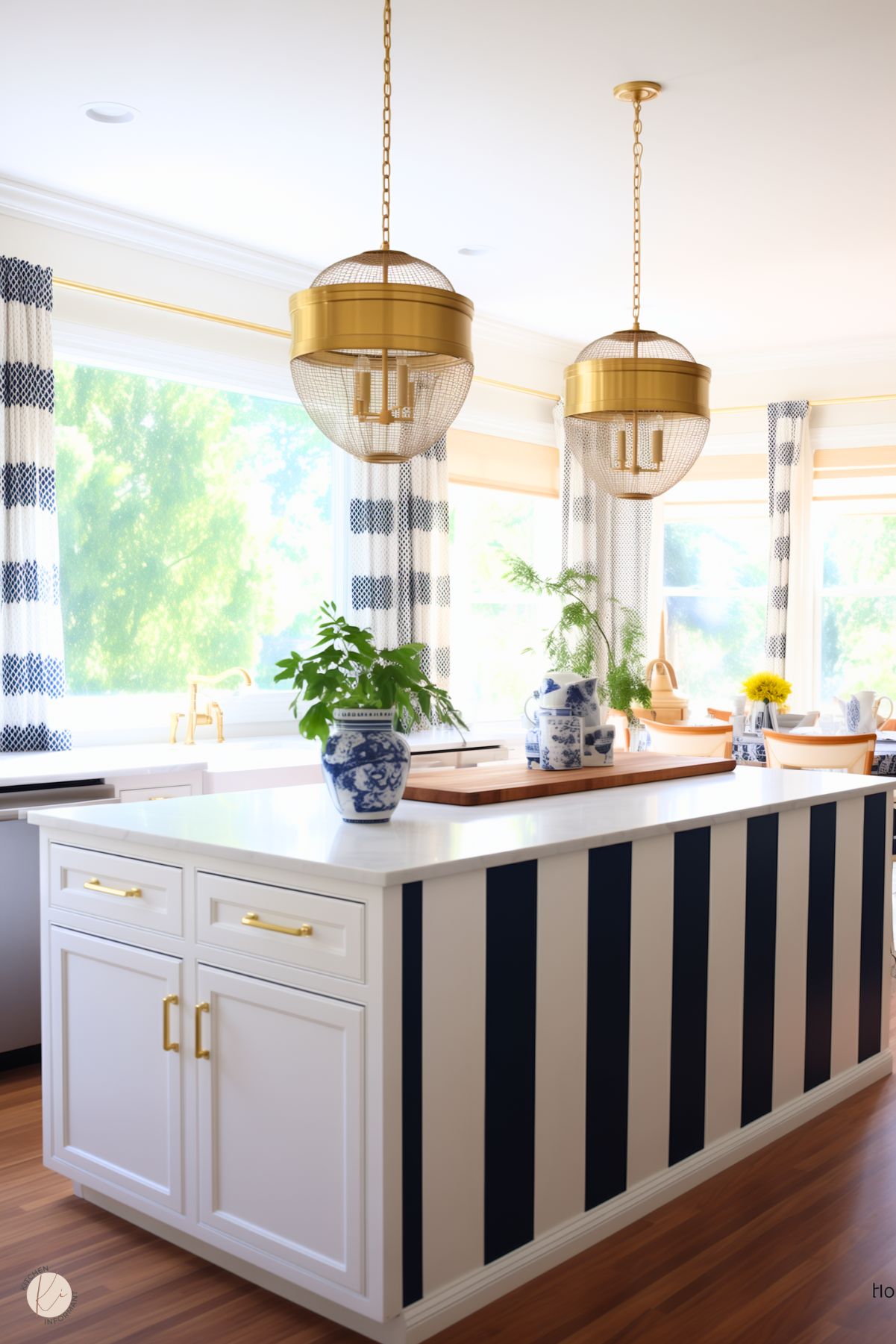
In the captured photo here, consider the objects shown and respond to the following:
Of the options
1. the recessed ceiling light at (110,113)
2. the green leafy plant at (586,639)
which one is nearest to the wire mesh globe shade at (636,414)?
the recessed ceiling light at (110,113)

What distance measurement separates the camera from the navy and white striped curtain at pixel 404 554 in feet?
18.4

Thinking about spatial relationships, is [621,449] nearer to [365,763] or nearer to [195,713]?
[365,763]

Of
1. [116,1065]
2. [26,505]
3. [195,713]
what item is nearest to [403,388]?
[116,1065]

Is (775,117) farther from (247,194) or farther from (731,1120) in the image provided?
(731,1120)

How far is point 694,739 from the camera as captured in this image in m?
5.26

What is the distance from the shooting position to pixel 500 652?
273 inches

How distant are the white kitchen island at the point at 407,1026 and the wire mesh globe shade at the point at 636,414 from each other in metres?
0.86

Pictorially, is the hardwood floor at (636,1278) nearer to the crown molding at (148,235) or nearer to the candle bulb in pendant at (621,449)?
the candle bulb in pendant at (621,449)

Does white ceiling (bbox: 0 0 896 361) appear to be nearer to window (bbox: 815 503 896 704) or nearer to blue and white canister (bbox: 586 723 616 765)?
window (bbox: 815 503 896 704)

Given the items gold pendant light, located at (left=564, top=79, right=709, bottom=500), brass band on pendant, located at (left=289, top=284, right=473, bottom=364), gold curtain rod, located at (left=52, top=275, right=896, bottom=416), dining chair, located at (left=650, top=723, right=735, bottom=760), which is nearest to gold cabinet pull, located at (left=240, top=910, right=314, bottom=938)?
brass band on pendant, located at (left=289, top=284, right=473, bottom=364)

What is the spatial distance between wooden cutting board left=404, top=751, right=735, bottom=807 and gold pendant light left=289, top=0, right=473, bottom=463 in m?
0.80

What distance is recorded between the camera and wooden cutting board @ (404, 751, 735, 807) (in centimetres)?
286

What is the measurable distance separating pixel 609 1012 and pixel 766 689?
2.94m

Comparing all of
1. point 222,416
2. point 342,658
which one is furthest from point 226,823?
point 222,416
